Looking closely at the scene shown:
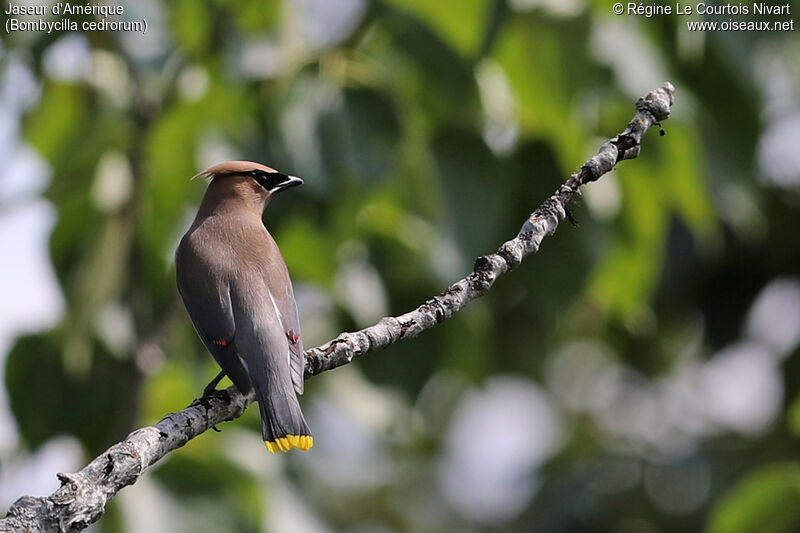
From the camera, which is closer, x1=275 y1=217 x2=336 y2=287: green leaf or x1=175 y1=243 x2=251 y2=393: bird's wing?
x1=175 y1=243 x2=251 y2=393: bird's wing

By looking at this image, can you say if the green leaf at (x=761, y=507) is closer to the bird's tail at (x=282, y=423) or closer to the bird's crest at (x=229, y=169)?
the bird's crest at (x=229, y=169)

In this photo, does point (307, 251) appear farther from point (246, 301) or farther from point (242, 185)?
point (246, 301)

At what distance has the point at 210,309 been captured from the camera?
3.01 meters

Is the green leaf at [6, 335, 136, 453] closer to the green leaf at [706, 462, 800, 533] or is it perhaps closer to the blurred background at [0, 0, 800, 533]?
the blurred background at [0, 0, 800, 533]

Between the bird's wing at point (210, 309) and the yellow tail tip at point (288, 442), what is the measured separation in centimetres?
33

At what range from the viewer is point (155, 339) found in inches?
171

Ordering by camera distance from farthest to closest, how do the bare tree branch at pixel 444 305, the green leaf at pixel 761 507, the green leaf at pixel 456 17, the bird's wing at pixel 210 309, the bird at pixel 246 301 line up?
1. the green leaf at pixel 761 507
2. the green leaf at pixel 456 17
3. the bird's wing at pixel 210 309
4. the bird at pixel 246 301
5. the bare tree branch at pixel 444 305

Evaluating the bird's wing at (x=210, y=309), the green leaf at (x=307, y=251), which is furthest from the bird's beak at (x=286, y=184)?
the green leaf at (x=307, y=251)

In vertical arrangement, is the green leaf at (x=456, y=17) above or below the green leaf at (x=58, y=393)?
above

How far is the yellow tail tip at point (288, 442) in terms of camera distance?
2582 mm

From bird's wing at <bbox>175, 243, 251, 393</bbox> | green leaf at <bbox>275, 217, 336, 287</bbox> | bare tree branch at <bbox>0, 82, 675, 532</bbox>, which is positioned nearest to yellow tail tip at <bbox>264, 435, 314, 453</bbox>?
bare tree branch at <bbox>0, 82, 675, 532</bbox>

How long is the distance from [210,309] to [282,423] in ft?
1.54

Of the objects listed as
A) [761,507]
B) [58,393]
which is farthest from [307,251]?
[761,507]

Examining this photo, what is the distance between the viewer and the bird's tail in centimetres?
261
